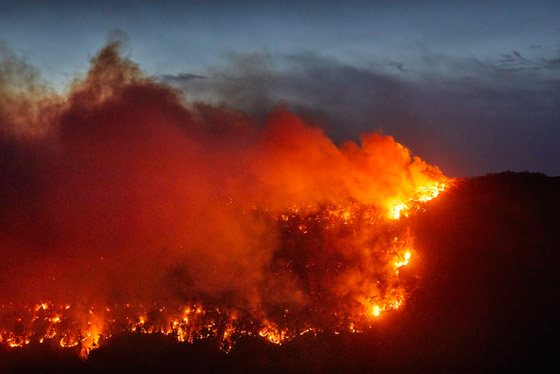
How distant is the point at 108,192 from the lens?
14.5 meters

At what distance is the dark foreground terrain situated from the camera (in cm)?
1069

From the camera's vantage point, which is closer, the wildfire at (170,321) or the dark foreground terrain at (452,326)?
the dark foreground terrain at (452,326)

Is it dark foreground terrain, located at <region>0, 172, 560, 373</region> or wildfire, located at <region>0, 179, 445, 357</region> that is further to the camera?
wildfire, located at <region>0, 179, 445, 357</region>

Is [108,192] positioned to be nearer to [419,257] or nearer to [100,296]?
[100,296]

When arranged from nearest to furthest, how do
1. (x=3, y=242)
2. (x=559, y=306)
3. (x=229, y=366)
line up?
(x=559, y=306) < (x=229, y=366) < (x=3, y=242)

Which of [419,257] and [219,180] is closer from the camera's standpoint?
[419,257]

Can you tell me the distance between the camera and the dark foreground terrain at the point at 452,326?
1069cm

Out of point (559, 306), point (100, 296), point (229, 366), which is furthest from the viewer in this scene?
point (100, 296)

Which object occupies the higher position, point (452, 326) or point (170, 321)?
point (170, 321)

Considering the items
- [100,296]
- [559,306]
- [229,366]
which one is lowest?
[229,366]

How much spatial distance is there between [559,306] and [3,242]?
14.7 m

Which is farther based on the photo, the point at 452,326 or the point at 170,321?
the point at 170,321

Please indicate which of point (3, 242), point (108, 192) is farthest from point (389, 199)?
point (3, 242)

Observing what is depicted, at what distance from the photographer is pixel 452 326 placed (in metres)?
11.2
